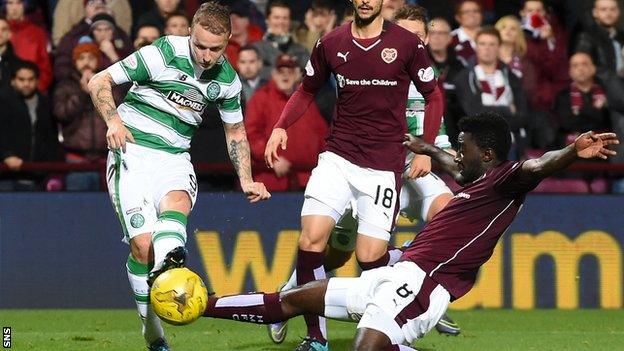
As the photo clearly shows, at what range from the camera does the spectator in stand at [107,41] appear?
45.6 ft

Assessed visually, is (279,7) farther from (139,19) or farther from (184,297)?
(184,297)

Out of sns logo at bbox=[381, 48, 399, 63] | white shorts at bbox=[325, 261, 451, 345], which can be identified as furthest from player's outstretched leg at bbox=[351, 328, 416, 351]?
sns logo at bbox=[381, 48, 399, 63]

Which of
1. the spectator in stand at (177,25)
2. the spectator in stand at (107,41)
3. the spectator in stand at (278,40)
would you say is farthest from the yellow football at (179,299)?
the spectator in stand at (278,40)

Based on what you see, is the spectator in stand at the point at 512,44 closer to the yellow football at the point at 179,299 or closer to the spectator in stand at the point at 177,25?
the spectator in stand at the point at 177,25

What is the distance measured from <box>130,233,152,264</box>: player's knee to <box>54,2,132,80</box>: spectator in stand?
5013mm

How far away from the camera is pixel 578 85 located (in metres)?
14.0

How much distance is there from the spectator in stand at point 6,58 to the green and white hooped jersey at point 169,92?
4342 mm

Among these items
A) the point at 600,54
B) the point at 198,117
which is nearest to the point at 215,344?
the point at 198,117

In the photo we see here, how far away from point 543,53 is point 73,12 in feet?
16.0

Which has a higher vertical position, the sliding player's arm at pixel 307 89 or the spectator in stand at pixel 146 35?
the sliding player's arm at pixel 307 89

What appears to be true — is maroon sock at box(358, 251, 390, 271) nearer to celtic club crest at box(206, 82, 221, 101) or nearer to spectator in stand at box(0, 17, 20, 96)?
celtic club crest at box(206, 82, 221, 101)

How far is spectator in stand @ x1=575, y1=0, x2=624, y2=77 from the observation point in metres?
14.6

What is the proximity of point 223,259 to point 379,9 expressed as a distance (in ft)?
13.8

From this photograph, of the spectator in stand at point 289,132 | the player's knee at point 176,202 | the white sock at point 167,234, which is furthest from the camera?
the spectator in stand at point 289,132
